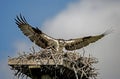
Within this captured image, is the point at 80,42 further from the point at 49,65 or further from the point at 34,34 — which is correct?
the point at 49,65

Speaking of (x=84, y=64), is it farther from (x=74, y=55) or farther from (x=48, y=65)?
(x=48, y=65)

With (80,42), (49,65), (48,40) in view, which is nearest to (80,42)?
(80,42)

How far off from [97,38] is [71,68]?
Answer: 2.55 m

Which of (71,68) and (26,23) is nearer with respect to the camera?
(71,68)

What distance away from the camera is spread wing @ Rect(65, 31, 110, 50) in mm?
8078

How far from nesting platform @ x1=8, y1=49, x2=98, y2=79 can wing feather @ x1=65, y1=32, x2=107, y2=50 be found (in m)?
0.56

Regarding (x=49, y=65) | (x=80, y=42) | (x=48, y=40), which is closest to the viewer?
(x=49, y=65)

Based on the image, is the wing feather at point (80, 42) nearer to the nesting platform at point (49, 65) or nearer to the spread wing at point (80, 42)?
the spread wing at point (80, 42)

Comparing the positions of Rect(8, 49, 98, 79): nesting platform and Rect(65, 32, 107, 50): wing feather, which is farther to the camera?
Rect(65, 32, 107, 50): wing feather

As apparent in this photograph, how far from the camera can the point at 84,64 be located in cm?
755

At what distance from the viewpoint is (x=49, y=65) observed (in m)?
6.35

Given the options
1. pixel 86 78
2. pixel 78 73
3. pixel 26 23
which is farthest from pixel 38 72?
pixel 26 23

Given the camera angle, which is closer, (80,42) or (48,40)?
(48,40)

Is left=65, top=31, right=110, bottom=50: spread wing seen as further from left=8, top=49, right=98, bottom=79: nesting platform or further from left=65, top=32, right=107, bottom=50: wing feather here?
left=8, top=49, right=98, bottom=79: nesting platform
